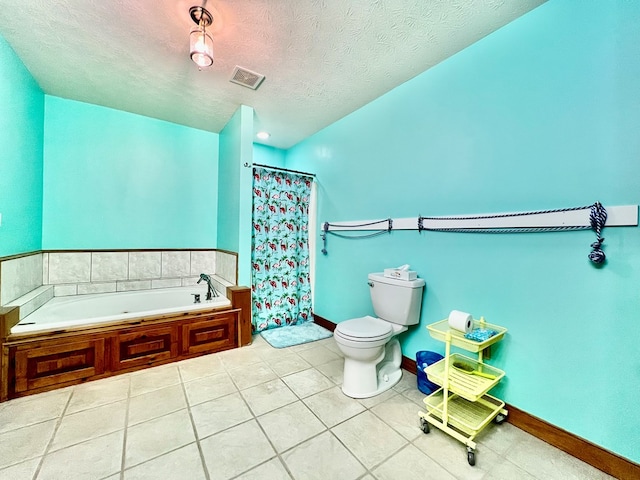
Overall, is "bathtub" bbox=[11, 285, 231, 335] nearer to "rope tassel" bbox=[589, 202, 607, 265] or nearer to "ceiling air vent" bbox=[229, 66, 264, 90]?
"ceiling air vent" bbox=[229, 66, 264, 90]

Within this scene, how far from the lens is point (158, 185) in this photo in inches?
117

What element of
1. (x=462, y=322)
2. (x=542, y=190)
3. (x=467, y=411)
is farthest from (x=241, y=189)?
(x=467, y=411)

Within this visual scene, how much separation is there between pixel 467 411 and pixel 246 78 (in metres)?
2.78

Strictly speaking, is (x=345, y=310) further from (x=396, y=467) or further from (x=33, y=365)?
(x=33, y=365)

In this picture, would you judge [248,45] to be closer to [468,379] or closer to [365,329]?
[365,329]

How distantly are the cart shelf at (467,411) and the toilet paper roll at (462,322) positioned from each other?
0.37 m

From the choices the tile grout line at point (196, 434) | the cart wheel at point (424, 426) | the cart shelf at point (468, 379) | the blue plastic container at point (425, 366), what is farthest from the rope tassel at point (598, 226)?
the tile grout line at point (196, 434)

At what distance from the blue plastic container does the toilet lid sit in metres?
0.33

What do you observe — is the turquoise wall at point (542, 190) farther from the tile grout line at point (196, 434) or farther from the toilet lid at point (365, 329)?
the tile grout line at point (196, 434)

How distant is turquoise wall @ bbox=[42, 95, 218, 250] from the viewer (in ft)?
8.21

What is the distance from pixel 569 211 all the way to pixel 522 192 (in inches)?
9.5

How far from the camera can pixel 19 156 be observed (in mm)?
1973

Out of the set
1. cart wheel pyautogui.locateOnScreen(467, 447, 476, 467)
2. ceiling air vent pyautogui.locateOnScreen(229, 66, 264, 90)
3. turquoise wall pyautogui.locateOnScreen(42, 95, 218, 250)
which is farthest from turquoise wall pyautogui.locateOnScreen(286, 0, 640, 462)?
turquoise wall pyautogui.locateOnScreen(42, 95, 218, 250)

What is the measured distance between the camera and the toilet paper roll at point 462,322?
1.45 m
